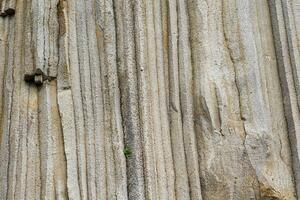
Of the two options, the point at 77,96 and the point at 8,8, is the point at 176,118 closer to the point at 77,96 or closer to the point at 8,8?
the point at 77,96

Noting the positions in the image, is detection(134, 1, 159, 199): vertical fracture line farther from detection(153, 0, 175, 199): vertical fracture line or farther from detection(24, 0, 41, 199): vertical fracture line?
detection(24, 0, 41, 199): vertical fracture line

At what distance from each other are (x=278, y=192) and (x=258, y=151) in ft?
1.39

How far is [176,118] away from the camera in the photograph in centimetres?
612

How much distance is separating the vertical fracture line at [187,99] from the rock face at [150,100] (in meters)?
0.01

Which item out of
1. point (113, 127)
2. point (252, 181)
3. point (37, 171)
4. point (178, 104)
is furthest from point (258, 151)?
point (37, 171)

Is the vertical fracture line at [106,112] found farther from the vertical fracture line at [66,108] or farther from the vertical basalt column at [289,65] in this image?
the vertical basalt column at [289,65]

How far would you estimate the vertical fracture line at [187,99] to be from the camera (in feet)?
19.4

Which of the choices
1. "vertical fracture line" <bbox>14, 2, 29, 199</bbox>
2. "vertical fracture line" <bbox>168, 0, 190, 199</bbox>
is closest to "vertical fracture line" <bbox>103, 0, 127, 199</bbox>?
"vertical fracture line" <bbox>168, 0, 190, 199</bbox>

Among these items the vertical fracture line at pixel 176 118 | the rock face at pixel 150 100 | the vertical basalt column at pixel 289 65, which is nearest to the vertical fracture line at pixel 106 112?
the rock face at pixel 150 100

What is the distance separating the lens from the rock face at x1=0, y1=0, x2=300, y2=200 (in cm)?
583

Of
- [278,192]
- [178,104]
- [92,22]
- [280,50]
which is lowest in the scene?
[278,192]

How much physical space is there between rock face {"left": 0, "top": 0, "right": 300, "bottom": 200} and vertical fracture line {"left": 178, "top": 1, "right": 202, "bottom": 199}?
0.04 ft

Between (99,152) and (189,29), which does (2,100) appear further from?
(189,29)

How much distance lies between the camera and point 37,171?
5.83 meters
